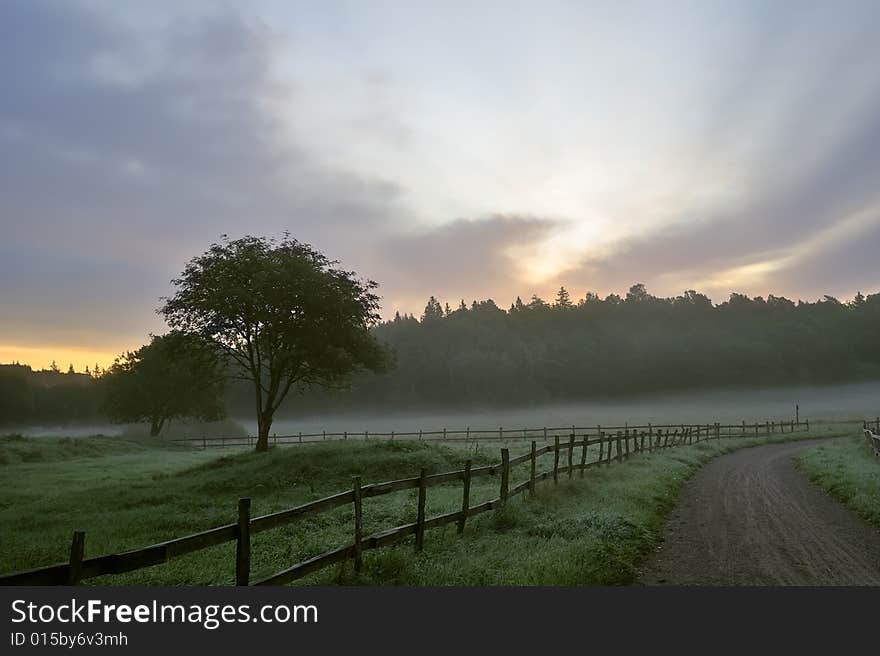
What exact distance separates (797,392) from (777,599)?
194 meters

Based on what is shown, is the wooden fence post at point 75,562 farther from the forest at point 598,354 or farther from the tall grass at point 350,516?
the forest at point 598,354

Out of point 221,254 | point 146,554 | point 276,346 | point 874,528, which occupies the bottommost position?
point 874,528

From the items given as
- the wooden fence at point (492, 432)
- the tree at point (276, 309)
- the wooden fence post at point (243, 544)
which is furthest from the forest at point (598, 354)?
the wooden fence post at point (243, 544)

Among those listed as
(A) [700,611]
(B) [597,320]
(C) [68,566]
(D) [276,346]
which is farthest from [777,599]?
(B) [597,320]

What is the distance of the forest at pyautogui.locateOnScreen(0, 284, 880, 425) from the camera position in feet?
552

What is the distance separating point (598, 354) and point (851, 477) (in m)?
157

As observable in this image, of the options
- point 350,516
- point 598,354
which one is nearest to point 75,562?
point 350,516

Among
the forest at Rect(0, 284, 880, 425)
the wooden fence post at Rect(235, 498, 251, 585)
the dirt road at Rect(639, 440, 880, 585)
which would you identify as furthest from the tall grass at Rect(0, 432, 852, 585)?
the forest at Rect(0, 284, 880, 425)

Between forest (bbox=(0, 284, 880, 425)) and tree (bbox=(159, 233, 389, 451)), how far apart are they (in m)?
118

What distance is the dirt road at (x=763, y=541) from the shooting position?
9.69m

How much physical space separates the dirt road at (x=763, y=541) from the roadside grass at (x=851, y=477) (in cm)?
40

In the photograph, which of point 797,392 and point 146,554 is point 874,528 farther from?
point 797,392

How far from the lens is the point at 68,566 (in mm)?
5500

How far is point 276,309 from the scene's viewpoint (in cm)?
3603
